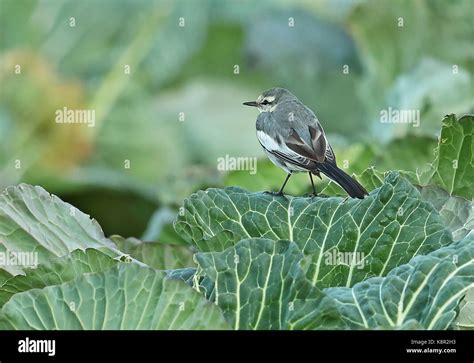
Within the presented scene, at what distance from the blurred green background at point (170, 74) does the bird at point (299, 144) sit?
189 cm

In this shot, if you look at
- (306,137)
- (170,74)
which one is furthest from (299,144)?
(170,74)

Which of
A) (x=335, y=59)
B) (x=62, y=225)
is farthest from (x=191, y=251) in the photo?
(x=335, y=59)

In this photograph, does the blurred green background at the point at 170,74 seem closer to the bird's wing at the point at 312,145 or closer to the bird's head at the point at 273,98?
the bird's head at the point at 273,98

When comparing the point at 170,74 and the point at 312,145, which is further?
the point at 170,74

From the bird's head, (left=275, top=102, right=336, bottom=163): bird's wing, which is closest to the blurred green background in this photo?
the bird's head

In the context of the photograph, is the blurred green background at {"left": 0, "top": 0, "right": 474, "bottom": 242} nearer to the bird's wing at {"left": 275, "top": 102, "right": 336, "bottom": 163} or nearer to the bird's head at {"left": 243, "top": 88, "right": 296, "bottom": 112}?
the bird's head at {"left": 243, "top": 88, "right": 296, "bottom": 112}

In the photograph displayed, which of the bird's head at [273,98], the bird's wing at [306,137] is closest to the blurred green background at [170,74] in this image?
the bird's head at [273,98]

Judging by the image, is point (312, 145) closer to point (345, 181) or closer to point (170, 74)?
point (345, 181)

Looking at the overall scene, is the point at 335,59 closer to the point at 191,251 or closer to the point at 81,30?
the point at 81,30

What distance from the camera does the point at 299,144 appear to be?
2.18 meters

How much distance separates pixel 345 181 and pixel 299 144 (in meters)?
0.13

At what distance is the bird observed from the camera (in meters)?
2.13

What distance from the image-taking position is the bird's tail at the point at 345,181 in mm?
2094

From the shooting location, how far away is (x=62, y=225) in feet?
6.98
